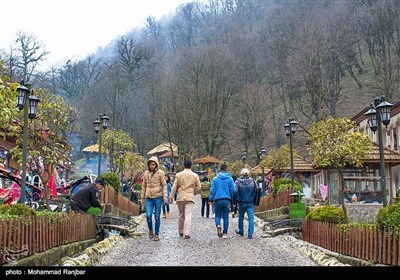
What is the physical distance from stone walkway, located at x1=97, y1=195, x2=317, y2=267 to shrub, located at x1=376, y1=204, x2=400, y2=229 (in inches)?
53.9

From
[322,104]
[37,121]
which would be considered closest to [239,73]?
[322,104]

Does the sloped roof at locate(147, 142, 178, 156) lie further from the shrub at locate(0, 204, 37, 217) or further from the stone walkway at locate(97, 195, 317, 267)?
the shrub at locate(0, 204, 37, 217)

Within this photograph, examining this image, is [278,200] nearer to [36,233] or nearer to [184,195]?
[184,195]

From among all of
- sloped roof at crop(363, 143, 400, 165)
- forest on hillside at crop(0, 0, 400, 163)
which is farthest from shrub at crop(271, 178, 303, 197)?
forest on hillside at crop(0, 0, 400, 163)

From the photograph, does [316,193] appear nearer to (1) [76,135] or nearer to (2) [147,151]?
(2) [147,151]

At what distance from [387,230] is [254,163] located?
49786mm

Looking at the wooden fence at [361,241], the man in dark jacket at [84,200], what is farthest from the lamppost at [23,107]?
the wooden fence at [361,241]

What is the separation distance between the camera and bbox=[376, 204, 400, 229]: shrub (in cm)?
797

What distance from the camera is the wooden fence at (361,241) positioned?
25.3 ft

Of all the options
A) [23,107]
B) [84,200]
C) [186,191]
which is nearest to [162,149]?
[84,200]

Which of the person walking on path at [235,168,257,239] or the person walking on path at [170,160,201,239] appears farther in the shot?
the person walking on path at [235,168,257,239]

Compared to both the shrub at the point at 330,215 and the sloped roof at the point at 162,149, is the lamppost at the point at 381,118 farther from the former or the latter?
the sloped roof at the point at 162,149

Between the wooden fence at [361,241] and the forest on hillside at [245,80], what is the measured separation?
120 feet

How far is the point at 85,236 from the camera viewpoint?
11555 millimetres
